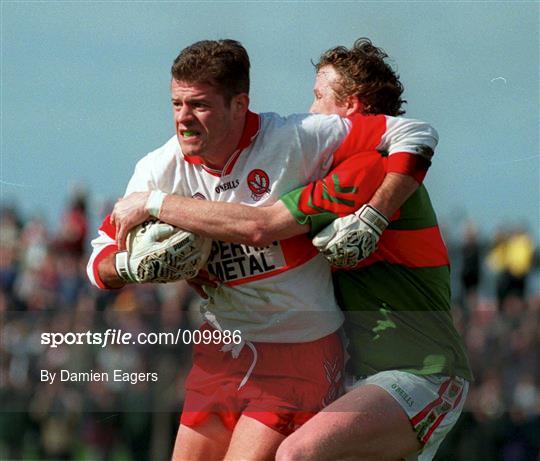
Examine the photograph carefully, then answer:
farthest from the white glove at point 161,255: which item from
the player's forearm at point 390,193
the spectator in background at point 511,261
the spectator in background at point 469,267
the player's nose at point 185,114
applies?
the spectator in background at point 511,261

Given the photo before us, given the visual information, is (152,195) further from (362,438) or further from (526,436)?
(526,436)

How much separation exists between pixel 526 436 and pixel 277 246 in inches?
125

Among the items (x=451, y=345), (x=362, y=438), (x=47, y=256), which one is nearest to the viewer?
(x=362, y=438)

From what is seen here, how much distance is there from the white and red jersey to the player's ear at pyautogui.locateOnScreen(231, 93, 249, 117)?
0.05 m

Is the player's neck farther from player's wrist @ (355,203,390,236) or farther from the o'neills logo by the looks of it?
player's wrist @ (355,203,390,236)

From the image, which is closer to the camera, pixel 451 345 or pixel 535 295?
pixel 451 345

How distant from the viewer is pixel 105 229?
421 cm

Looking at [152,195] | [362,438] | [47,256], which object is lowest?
[47,256]

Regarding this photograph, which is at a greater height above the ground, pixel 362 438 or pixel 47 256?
pixel 362 438

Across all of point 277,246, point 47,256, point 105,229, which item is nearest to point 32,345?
point 47,256

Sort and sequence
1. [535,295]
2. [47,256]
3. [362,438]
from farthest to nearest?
[47,256] → [535,295] → [362,438]

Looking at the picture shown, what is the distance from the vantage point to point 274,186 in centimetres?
397

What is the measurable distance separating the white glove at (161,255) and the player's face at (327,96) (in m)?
0.80

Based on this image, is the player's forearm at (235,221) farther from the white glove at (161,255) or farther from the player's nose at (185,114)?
the player's nose at (185,114)
